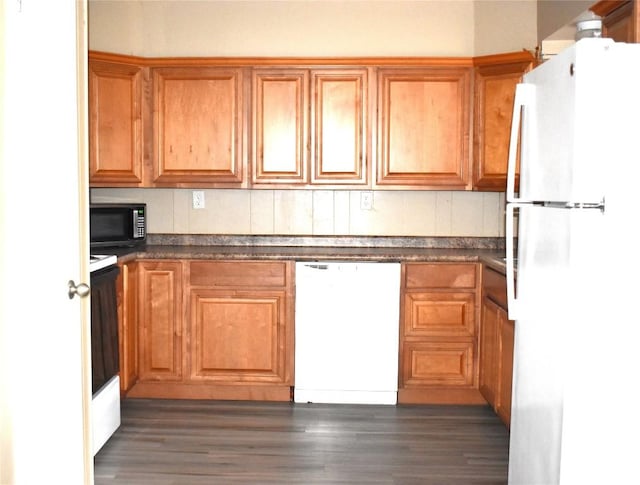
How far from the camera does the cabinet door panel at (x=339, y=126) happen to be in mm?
4211

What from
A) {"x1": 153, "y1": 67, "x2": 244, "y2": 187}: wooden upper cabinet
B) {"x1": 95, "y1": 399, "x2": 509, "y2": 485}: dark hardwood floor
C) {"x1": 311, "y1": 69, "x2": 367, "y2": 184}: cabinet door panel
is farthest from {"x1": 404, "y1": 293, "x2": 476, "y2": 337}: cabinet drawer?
{"x1": 153, "y1": 67, "x2": 244, "y2": 187}: wooden upper cabinet

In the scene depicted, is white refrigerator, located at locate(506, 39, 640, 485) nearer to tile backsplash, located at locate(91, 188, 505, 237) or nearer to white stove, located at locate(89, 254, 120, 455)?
white stove, located at locate(89, 254, 120, 455)

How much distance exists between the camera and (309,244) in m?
4.61

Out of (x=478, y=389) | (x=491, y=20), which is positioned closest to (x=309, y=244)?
(x=478, y=389)

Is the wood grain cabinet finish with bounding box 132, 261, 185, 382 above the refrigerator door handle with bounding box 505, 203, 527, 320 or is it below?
→ below

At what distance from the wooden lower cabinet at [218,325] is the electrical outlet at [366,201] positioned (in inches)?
33.6

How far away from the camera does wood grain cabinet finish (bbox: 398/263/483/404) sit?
13.1ft

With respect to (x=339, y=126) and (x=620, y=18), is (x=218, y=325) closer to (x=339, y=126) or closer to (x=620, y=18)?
(x=339, y=126)

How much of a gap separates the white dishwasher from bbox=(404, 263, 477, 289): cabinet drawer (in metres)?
0.10

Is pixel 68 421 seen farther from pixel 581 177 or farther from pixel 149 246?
pixel 149 246

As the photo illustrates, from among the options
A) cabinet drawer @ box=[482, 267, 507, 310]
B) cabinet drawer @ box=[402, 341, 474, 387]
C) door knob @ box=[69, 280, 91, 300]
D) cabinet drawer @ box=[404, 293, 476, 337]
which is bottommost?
cabinet drawer @ box=[402, 341, 474, 387]

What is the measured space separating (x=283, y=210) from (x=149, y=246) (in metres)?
0.90

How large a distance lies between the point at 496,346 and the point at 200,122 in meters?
2.18

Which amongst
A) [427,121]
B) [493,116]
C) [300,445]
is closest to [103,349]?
[300,445]
